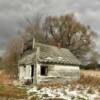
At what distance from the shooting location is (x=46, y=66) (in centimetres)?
3594

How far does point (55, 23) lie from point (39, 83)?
111 feet

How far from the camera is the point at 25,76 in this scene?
1474 inches

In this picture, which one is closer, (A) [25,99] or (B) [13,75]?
(A) [25,99]

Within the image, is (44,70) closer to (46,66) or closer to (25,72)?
(46,66)

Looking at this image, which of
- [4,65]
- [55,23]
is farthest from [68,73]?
[55,23]

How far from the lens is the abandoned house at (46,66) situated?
116 ft

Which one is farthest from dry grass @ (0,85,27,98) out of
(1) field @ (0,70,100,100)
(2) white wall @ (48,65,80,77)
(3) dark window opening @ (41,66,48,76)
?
(2) white wall @ (48,65,80,77)

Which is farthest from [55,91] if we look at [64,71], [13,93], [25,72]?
[25,72]

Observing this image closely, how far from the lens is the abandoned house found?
116ft

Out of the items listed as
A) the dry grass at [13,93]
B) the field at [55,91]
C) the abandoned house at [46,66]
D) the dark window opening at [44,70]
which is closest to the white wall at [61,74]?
the abandoned house at [46,66]

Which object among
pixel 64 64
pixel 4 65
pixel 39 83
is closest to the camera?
pixel 39 83

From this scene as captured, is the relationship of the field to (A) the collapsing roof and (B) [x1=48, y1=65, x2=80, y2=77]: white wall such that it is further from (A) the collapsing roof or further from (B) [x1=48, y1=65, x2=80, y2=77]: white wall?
(A) the collapsing roof

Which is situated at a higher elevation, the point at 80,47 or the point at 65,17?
the point at 65,17

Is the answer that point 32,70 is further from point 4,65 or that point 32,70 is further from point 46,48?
point 4,65
